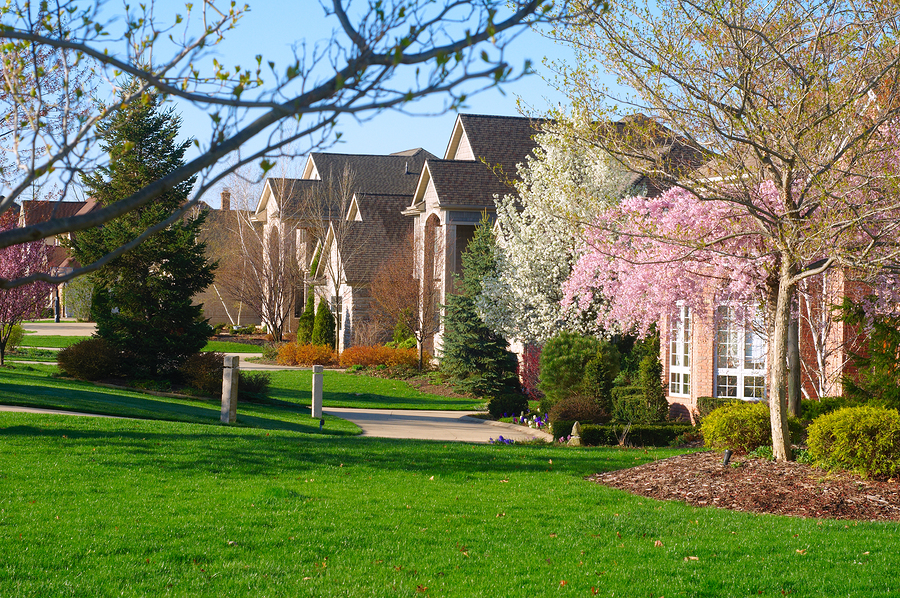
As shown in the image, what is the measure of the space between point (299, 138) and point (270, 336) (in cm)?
4008

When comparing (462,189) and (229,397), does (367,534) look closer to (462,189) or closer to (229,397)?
(229,397)

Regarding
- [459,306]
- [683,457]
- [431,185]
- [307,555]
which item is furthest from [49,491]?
[431,185]

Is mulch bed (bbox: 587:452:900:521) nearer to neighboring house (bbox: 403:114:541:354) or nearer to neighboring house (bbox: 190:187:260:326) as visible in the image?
neighboring house (bbox: 403:114:541:354)

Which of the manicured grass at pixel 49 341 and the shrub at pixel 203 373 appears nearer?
the shrub at pixel 203 373

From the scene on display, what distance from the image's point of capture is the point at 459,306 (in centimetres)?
2634

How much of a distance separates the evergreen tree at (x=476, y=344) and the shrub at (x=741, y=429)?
1417 centimetres

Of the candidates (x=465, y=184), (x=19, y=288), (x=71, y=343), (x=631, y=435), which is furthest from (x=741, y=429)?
(x=71, y=343)

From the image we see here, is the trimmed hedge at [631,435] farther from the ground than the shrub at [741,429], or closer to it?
closer to it

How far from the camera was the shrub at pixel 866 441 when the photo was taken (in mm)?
8945

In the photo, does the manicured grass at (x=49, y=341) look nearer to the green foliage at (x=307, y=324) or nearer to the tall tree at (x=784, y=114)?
the green foliage at (x=307, y=324)

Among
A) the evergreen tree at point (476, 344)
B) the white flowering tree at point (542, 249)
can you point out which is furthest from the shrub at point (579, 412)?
the evergreen tree at point (476, 344)

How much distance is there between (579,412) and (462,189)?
624 inches

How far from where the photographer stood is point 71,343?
35406 mm

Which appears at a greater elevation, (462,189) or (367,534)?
(462,189)
